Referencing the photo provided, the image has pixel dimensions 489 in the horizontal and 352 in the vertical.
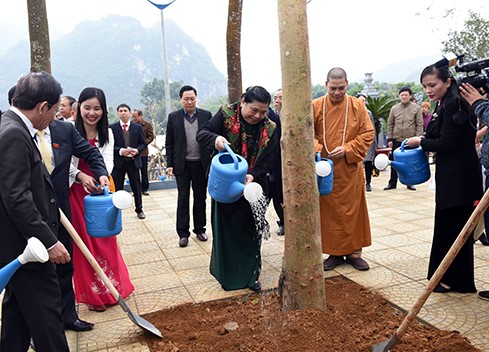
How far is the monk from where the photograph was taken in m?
3.63

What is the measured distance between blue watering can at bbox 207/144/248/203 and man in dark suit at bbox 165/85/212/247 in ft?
6.58

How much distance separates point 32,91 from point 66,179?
0.90m

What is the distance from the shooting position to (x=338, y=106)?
145 inches

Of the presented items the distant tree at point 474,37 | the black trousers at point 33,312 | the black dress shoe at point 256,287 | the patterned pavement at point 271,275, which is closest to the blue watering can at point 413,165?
the patterned pavement at point 271,275

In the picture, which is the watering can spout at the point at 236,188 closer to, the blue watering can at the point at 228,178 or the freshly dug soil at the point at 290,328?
the blue watering can at the point at 228,178

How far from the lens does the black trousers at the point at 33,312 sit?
191 centimetres

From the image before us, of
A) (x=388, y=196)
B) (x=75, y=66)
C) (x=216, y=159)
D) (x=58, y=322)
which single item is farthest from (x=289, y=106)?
(x=75, y=66)

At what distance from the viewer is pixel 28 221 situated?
5.94 ft

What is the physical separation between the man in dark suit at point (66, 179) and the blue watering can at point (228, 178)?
73cm

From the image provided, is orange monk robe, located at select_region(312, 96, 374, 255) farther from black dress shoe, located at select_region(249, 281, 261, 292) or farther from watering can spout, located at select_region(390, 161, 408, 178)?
black dress shoe, located at select_region(249, 281, 261, 292)

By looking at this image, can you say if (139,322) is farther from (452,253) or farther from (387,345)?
(452,253)

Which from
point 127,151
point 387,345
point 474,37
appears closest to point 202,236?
point 127,151

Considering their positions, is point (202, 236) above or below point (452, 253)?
below

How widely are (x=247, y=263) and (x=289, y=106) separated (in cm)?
141
